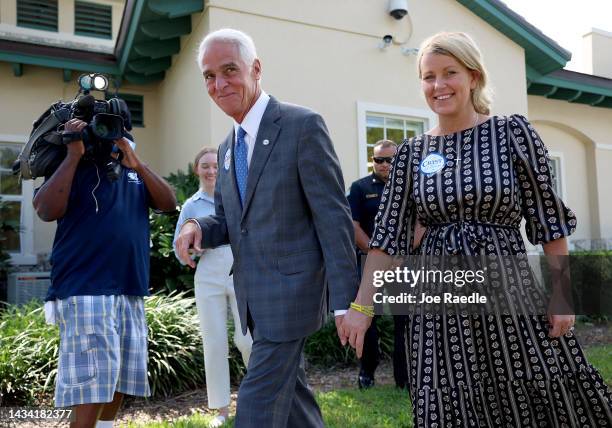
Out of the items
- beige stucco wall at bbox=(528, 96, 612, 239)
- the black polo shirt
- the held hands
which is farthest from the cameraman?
beige stucco wall at bbox=(528, 96, 612, 239)

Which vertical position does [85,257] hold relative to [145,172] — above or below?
below

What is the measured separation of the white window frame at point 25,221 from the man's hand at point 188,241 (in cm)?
774

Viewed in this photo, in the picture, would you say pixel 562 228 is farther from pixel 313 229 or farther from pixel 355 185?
pixel 355 185

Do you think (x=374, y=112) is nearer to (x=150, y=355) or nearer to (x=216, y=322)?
(x=150, y=355)

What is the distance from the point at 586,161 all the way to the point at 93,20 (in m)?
11.4

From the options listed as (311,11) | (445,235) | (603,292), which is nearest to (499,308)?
(445,235)

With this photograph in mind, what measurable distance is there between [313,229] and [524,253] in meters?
0.85

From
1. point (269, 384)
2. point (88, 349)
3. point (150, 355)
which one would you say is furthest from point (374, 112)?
point (269, 384)

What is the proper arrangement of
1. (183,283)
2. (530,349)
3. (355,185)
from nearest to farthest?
(530,349), (355,185), (183,283)

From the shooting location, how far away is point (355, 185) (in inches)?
197

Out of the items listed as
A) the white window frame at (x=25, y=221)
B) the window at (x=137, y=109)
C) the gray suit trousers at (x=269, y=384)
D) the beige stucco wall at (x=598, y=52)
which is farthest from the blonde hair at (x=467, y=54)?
the beige stucco wall at (x=598, y=52)

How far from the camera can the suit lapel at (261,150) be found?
2303 millimetres

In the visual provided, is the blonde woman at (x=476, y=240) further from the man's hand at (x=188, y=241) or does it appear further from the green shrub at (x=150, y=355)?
the green shrub at (x=150, y=355)

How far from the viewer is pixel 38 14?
9.92 meters
